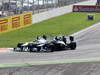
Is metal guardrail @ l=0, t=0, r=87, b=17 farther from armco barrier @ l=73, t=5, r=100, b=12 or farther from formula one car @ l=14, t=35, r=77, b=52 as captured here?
formula one car @ l=14, t=35, r=77, b=52

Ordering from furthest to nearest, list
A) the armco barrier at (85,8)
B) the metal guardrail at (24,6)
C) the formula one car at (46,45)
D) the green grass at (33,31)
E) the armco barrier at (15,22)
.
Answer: the armco barrier at (85,8) → the metal guardrail at (24,6) → the armco barrier at (15,22) → the green grass at (33,31) → the formula one car at (46,45)

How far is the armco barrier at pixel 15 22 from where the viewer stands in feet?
103

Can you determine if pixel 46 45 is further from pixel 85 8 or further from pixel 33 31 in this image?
pixel 85 8

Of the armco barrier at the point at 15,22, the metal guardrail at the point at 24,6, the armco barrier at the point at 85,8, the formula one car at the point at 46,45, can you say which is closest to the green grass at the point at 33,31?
the armco barrier at the point at 15,22

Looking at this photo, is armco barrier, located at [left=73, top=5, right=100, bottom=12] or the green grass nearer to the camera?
the green grass

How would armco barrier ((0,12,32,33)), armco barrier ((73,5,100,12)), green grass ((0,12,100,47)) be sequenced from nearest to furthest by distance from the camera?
green grass ((0,12,100,47)), armco barrier ((0,12,32,33)), armco barrier ((73,5,100,12))

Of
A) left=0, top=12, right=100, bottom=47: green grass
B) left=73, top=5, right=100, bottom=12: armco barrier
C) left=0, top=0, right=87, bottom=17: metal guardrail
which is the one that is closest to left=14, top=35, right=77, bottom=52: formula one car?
left=0, top=12, right=100, bottom=47: green grass

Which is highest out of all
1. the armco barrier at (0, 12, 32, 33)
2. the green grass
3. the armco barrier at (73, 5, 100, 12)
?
the armco barrier at (0, 12, 32, 33)

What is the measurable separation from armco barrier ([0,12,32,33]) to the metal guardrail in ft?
1.89

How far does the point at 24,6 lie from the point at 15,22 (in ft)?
13.2

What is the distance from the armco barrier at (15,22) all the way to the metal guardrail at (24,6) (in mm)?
575

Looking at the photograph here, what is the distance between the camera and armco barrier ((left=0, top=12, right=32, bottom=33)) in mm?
31422

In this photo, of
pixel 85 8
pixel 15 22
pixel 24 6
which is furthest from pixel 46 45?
pixel 85 8

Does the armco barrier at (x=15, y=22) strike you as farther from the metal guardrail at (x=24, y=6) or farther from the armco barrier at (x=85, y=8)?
the armco barrier at (x=85, y=8)
